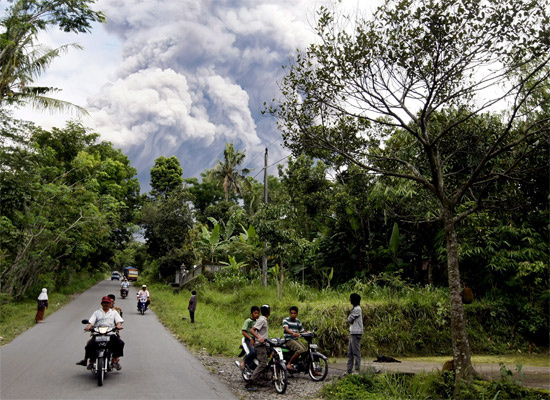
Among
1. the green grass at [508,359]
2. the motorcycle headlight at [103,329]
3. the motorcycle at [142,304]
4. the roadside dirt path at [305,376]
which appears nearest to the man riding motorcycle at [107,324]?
the motorcycle headlight at [103,329]

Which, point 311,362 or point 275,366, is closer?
point 275,366

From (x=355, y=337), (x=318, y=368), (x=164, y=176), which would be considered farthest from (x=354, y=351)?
(x=164, y=176)

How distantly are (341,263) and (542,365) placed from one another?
32.4 ft

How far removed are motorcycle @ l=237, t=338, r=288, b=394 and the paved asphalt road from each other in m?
0.57

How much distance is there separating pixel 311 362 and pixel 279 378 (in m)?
1.25

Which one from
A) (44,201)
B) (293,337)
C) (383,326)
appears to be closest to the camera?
(293,337)

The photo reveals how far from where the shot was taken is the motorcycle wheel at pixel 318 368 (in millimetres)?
8742

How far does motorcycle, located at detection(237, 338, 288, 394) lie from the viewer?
7675mm

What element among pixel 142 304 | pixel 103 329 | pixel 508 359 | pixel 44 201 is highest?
pixel 44 201

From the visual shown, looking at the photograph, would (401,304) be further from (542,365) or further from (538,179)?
(538,179)

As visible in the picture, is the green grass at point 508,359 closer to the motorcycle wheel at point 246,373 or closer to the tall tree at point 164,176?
the motorcycle wheel at point 246,373

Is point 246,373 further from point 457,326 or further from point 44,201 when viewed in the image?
point 44,201

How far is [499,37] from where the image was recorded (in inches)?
309

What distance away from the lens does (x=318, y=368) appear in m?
8.89
